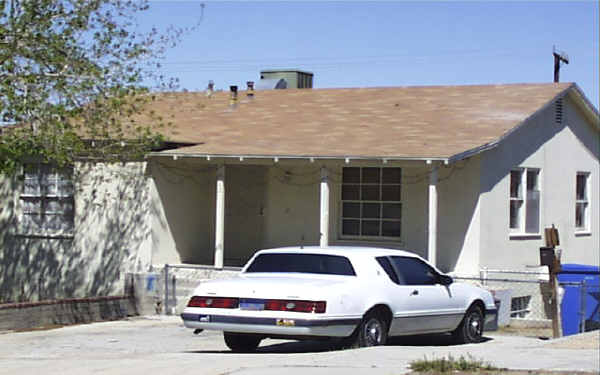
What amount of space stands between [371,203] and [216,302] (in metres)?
9.66

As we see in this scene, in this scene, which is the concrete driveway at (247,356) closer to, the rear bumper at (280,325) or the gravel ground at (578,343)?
the gravel ground at (578,343)

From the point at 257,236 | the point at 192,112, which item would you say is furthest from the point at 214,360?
the point at 192,112

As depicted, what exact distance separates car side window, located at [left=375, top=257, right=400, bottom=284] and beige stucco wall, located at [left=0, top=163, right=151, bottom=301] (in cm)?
903

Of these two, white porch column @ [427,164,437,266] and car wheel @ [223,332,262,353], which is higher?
white porch column @ [427,164,437,266]

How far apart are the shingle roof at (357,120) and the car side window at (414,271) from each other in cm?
468

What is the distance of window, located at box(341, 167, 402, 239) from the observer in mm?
21609

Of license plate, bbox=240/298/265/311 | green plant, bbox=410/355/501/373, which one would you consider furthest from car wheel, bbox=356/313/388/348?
green plant, bbox=410/355/501/373

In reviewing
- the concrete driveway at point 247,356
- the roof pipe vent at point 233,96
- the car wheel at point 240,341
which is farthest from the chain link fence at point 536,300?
the roof pipe vent at point 233,96

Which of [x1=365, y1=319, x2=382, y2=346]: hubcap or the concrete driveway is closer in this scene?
the concrete driveway

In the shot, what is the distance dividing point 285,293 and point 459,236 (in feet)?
30.4

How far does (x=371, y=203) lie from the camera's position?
21781 millimetres

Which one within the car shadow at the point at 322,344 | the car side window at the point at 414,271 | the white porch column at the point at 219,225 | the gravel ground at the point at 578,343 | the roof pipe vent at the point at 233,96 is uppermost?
the roof pipe vent at the point at 233,96

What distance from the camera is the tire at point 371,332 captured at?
12.4m

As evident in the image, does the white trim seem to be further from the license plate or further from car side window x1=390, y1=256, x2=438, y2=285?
the license plate
